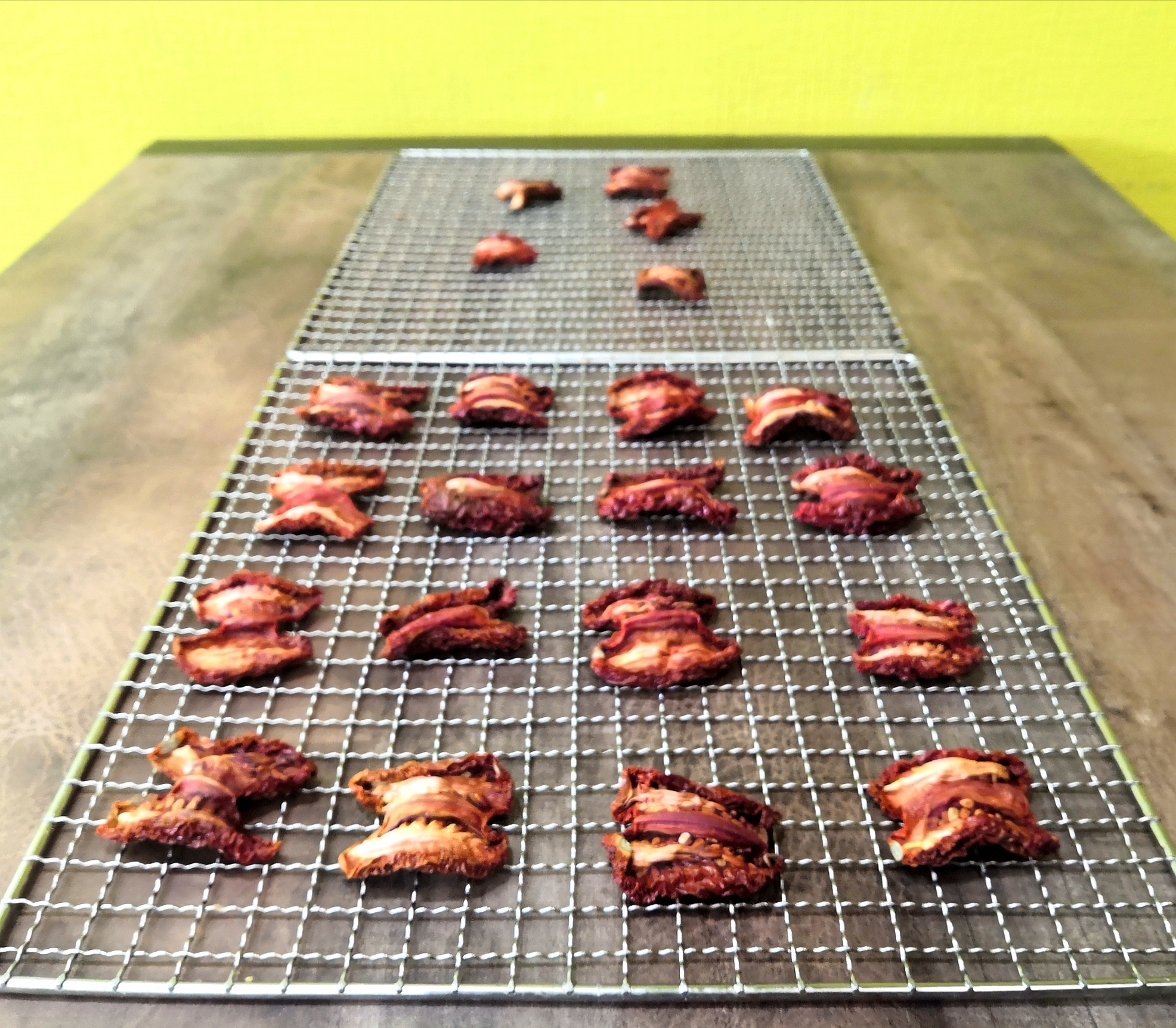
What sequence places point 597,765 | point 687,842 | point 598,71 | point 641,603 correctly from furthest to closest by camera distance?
point 598,71 → point 641,603 → point 597,765 → point 687,842

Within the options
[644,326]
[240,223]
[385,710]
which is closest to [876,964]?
[385,710]

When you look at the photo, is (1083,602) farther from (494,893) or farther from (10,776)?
(10,776)

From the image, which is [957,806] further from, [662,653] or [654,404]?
[654,404]

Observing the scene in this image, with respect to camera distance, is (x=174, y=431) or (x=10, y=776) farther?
(x=174, y=431)

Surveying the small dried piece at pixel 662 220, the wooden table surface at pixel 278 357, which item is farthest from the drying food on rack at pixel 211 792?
the small dried piece at pixel 662 220

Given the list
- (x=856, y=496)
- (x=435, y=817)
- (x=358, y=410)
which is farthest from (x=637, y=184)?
(x=435, y=817)
